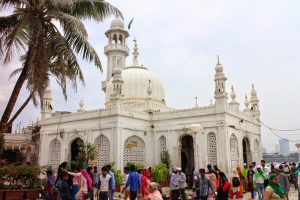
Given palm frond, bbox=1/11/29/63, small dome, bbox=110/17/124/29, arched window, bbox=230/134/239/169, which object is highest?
small dome, bbox=110/17/124/29

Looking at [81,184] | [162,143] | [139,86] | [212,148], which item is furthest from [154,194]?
[139,86]

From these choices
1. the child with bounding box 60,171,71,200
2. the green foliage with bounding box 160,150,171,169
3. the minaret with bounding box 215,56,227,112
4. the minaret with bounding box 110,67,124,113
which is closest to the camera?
the child with bounding box 60,171,71,200

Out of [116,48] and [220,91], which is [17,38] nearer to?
[220,91]

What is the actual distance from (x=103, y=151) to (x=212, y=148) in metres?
7.31

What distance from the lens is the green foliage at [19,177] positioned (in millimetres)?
9477

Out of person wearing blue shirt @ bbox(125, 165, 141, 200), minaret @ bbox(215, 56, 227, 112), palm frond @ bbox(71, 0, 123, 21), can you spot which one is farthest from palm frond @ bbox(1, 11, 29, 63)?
minaret @ bbox(215, 56, 227, 112)

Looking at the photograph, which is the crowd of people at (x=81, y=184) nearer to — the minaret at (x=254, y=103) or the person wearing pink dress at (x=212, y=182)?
the person wearing pink dress at (x=212, y=182)

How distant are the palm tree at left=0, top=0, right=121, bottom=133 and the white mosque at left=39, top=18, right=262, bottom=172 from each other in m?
8.79

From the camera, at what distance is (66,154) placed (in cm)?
2328

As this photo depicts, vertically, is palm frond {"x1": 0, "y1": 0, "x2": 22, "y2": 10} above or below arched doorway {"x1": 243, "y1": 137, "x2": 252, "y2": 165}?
above

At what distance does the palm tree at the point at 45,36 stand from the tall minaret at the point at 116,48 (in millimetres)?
19869

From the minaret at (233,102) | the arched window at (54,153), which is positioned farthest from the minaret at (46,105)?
the minaret at (233,102)

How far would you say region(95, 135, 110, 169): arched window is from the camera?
68.4 ft

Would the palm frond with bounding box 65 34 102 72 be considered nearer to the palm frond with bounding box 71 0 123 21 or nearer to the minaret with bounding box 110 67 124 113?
the palm frond with bounding box 71 0 123 21
